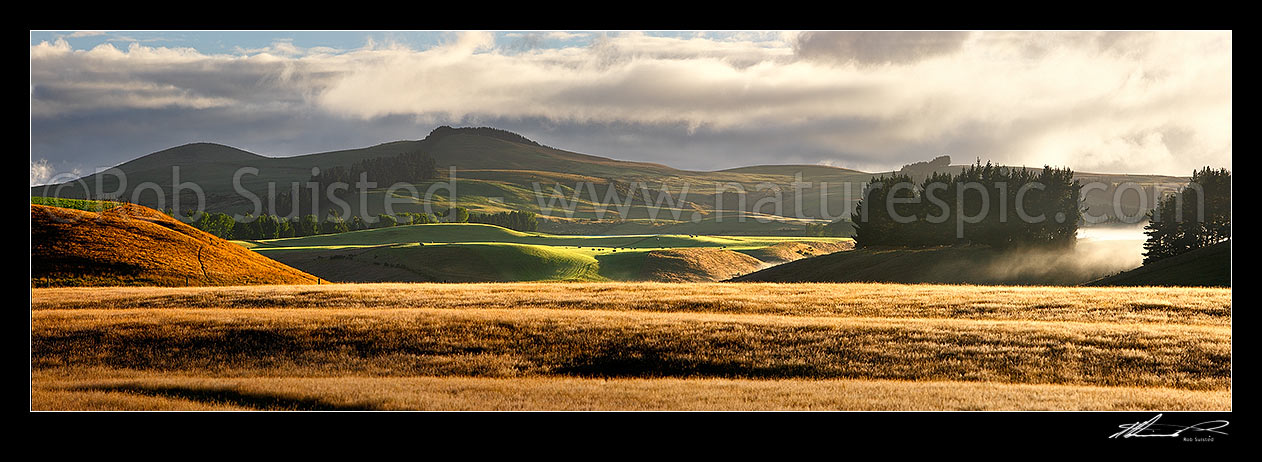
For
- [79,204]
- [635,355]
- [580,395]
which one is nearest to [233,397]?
[580,395]

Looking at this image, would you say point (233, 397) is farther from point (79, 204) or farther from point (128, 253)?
point (79, 204)

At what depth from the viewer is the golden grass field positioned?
15.1 meters

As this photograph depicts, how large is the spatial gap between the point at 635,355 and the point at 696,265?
215 feet

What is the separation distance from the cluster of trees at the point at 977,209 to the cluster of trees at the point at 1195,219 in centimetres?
532

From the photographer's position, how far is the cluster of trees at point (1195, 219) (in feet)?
147

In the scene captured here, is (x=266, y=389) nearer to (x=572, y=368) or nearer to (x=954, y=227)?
(x=572, y=368)

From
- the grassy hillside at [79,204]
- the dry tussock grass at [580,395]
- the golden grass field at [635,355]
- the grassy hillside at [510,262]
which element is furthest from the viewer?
the grassy hillside at [510,262]

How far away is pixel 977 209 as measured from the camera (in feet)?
190

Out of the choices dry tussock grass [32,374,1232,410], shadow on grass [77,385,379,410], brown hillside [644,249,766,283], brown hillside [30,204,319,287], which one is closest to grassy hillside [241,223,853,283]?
brown hillside [644,249,766,283]

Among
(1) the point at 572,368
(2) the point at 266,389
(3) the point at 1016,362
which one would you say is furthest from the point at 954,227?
(2) the point at 266,389

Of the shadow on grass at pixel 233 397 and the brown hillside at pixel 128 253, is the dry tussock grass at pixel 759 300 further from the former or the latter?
the shadow on grass at pixel 233 397
